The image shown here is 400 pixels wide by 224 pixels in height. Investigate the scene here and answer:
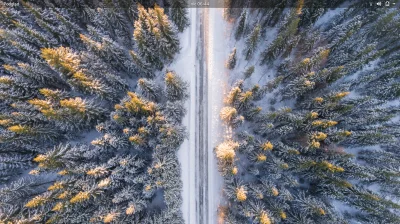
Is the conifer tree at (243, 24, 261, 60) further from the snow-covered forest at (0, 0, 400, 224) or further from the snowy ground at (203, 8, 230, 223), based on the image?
the snowy ground at (203, 8, 230, 223)

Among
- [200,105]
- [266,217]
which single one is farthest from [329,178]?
[200,105]

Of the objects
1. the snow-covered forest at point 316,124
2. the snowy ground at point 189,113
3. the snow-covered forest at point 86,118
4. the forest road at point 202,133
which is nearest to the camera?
the snow-covered forest at point 86,118

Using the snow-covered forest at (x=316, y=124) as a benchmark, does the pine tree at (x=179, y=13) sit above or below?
above

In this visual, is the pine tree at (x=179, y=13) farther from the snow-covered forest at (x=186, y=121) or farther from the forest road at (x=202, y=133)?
the forest road at (x=202, y=133)

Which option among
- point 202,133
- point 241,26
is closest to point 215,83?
point 202,133

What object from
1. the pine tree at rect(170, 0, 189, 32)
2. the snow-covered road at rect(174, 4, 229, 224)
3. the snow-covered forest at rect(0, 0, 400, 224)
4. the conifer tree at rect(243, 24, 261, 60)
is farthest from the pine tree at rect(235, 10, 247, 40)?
the pine tree at rect(170, 0, 189, 32)

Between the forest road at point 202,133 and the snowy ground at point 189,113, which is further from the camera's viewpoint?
the forest road at point 202,133

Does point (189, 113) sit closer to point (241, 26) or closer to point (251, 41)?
point (251, 41)

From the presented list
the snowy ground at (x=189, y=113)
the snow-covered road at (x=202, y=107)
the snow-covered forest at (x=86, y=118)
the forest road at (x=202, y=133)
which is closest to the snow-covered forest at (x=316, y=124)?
the snow-covered road at (x=202, y=107)
